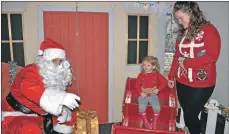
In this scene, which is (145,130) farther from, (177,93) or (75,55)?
(75,55)

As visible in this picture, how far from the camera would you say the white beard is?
6.75 feet

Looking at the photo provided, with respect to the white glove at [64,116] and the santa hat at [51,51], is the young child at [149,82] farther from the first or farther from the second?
the santa hat at [51,51]

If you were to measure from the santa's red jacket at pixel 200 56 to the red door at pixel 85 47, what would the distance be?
0.73 m

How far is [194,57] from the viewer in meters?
2.05

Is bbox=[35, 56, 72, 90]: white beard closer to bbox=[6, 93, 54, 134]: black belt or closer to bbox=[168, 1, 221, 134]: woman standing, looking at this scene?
bbox=[6, 93, 54, 134]: black belt

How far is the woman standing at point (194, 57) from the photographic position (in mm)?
1966

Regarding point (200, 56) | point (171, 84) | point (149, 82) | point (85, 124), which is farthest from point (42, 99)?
point (200, 56)

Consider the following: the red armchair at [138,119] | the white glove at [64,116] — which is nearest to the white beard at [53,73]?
the white glove at [64,116]

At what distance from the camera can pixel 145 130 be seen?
1990mm

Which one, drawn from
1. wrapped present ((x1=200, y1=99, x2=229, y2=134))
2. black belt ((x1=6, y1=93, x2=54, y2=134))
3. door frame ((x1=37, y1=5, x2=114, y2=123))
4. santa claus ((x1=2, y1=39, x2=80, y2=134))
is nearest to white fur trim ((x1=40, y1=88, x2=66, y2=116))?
santa claus ((x1=2, y1=39, x2=80, y2=134))

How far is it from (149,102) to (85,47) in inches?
31.4

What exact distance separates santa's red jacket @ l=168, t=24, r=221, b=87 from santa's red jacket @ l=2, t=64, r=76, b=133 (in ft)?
3.16

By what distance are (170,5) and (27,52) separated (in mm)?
1386

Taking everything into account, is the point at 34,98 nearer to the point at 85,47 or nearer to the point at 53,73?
the point at 53,73
